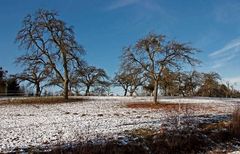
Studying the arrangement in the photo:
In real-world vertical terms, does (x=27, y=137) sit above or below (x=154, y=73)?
below

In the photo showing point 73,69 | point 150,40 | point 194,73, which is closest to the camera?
point 150,40

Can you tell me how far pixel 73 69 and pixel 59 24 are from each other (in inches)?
224

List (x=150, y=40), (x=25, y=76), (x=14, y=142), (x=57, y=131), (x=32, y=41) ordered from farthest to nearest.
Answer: (x=25, y=76) → (x=32, y=41) → (x=150, y=40) → (x=57, y=131) → (x=14, y=142)

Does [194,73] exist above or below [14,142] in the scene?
above

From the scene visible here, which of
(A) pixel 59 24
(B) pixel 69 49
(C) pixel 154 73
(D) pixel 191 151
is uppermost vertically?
(A) pixel 59 24

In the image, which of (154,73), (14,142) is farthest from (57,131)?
(154,73)

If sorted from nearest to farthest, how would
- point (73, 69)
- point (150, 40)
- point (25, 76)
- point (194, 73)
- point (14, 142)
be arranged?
point (14, 142) → point (150, 40) → point (73, 69) → point (25, 76) → point (194, 73)

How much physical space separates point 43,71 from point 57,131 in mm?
25549

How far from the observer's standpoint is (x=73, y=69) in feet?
129

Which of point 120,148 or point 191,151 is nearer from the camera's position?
point 120,148

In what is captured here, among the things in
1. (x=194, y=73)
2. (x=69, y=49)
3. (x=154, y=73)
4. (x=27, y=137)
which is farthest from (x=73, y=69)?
(x=27, y=137)

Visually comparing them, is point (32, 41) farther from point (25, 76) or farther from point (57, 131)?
point (57, 131)

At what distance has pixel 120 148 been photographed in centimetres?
1171

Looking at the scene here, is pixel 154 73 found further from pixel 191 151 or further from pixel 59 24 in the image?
pixel 191 151
